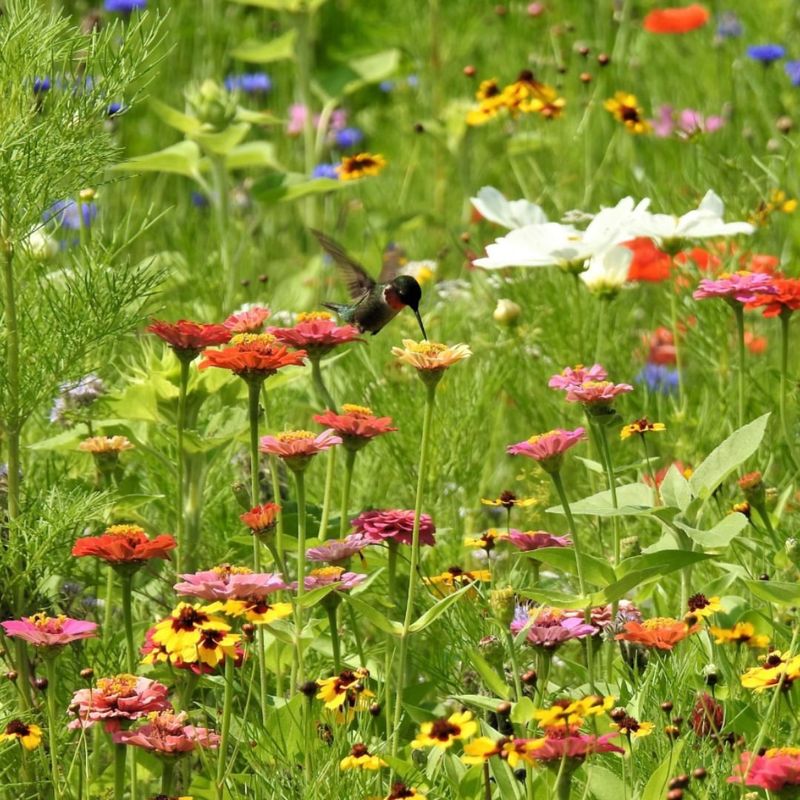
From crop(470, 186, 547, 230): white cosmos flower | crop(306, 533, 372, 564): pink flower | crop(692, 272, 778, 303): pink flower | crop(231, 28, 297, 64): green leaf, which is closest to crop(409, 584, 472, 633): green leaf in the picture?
crop(306, 533, 372, 564): pink flower

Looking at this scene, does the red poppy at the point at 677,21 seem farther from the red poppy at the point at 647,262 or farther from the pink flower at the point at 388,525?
the pink flower at the point at 388,525

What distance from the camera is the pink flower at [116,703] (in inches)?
47.5

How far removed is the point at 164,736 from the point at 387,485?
3.04 ft

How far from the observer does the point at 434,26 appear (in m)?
3.38

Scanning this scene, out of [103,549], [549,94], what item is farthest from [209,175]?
[103,549]

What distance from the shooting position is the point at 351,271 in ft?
6.61

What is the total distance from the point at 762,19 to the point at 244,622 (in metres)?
3.01

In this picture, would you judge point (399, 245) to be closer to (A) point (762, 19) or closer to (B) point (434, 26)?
(B) point (434, 26)

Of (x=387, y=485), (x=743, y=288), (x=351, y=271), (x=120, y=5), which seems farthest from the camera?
(x=120, y=5)

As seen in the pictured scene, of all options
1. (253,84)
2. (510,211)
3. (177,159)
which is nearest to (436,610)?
(510,211)

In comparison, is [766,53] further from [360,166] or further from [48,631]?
[48,631]

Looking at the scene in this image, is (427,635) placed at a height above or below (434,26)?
below

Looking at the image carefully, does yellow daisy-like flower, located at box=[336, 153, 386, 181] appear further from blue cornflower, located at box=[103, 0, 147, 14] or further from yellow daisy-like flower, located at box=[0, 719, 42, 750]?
blue cornflower, located at box=[103, 0, 147, 14]

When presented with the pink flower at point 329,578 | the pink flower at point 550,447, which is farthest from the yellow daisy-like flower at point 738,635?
the pink flower at point 329,578
